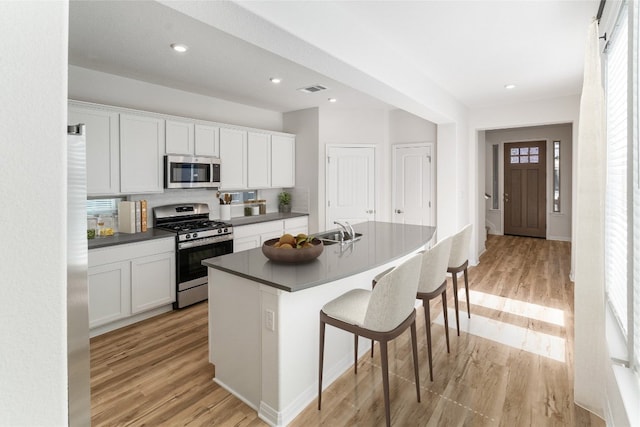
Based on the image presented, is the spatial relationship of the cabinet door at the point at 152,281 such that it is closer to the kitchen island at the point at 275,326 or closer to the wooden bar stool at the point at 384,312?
the kitchen island at the point at 275,326

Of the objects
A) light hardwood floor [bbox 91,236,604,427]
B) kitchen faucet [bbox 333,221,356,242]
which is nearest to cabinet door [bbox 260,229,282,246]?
light hardwood floor [bbox 91,236,604,427]

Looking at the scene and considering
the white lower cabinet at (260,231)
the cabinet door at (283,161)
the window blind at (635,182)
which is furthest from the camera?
the cabinet door at (283,161)

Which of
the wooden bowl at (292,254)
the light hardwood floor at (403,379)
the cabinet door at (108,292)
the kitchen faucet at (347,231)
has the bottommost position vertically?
the light hardwood floor at (403,379)

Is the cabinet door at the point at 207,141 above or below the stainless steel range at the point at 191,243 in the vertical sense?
above

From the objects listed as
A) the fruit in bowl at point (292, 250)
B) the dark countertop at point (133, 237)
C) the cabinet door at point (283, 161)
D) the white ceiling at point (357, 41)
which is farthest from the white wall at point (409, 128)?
the fruit in bowl at point (292, 250)

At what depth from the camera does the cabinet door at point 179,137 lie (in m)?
3.86

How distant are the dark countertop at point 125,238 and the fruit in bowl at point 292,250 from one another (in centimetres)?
173

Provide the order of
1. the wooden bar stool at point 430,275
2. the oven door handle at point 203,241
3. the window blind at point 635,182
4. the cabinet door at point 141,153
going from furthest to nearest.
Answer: the oven door handle at point 203,241
the cabinet door at point 141,153
the wooden bar stool at point 430,275
the window blind at point 635,182

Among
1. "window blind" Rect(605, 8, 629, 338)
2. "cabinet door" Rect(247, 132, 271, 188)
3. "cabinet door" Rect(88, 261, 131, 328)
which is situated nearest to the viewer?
"window blind" Rect(605, 8, 629, 338)

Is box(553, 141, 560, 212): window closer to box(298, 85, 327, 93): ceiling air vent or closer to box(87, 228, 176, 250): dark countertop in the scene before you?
box(298, 85, 327, 93): ceiling air vent

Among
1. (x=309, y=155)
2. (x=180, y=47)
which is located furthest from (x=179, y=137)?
(x=309, y=155)

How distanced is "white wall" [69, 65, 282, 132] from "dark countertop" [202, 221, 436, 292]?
2.46 m

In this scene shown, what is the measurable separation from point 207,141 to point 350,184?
235 centimetres

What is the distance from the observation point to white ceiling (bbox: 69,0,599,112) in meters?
2.30
